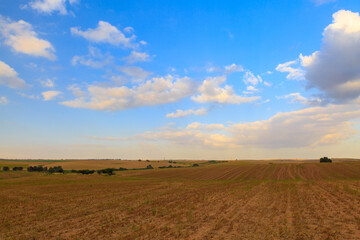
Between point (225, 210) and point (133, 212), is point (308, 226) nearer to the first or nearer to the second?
point (225, 210)

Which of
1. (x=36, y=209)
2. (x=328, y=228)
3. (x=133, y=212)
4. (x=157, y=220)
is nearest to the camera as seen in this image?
(x=328, y=228)

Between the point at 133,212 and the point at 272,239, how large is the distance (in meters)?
11.3

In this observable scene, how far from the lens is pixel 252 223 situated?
1448 cm

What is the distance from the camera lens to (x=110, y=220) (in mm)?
16031

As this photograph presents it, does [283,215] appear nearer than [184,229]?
No

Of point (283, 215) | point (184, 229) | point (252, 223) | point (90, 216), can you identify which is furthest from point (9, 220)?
point (283, 215)

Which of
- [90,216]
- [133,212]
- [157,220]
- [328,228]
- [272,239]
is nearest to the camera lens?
[272,239]

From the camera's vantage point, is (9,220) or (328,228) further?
(9,220)

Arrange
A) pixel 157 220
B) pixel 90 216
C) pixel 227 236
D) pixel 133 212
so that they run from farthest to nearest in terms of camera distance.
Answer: pixel 133 212, pixel 90 216, pixel 157 220, pixel 227 236

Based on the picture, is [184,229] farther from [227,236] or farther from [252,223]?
[252,223]

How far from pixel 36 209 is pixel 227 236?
17489 millimetres

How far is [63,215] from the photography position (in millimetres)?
17969

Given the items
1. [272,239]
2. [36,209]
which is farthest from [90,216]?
[272,239]

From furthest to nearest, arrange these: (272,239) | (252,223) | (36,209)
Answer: (36,209)
(252,223)
(272,239)
